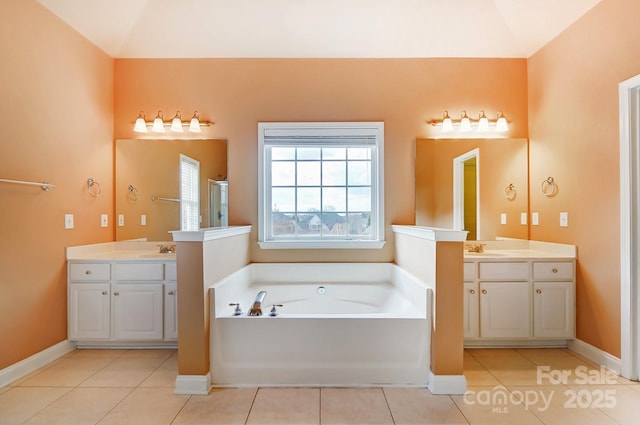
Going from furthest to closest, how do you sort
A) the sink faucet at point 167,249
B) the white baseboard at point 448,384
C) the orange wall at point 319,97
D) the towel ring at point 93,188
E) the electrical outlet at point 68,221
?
the orange wall at point 319,97 < the sink faucet at point 167,249 < the towel ring at point 93,188 < the electrical outlet at point 68,221 < the white baseboard at point 448,384

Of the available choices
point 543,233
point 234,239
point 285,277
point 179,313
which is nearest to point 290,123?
point 234,239

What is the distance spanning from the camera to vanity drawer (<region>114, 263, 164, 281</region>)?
113 inches

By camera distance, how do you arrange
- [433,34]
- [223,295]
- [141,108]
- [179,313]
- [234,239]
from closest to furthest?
1. [179,313]
2. [223,295]
3. [234,239]
4. [433,34]
5. [141,108]

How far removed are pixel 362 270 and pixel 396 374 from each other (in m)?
A: 1.18

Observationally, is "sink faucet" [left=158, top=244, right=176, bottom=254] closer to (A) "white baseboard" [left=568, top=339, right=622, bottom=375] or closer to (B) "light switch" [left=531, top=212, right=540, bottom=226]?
(B) "light switch" [left=531, top=212, right=540, bottom=226]

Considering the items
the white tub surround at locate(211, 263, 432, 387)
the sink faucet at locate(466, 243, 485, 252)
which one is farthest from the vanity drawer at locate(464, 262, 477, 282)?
the white tub surround at locate(211, 263, 432, 387)

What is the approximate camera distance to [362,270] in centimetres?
330

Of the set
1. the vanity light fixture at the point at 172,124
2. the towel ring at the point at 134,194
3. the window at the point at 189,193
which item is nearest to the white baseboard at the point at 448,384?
the window at the point at 189,193

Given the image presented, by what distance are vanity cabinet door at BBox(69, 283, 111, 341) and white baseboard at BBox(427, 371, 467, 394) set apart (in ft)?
8.20

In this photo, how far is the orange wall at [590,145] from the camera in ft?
7.98

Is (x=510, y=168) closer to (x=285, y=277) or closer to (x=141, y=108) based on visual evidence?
(x=285, y=277)

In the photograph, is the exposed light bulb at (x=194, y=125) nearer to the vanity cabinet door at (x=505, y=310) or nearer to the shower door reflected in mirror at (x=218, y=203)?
the shower door reflected in mirror at (x=218, y=203)

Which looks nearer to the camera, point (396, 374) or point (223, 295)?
point (396, 374)

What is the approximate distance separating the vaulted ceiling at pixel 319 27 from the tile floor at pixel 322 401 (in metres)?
2.66
